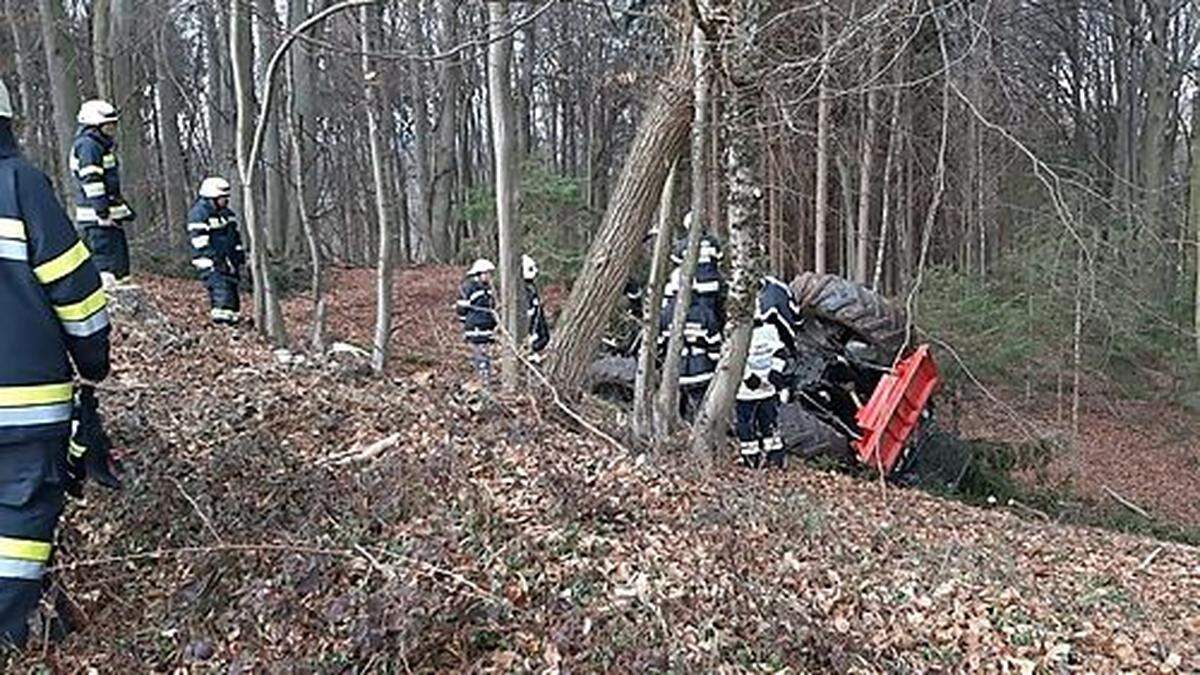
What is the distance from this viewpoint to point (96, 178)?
967 cm

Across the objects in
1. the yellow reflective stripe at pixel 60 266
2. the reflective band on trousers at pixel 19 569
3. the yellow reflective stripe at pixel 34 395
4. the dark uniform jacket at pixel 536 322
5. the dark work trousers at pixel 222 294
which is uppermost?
the yellow reflective stripe at pixel 60 266

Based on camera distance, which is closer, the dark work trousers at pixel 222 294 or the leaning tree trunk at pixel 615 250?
the leaning tree trunk at pixel 615 250

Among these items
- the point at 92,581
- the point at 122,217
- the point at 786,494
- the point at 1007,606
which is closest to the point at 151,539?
the point at 92,581

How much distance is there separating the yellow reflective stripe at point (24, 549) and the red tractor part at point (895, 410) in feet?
24.6

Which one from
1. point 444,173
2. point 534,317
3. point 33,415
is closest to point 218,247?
point 534,317

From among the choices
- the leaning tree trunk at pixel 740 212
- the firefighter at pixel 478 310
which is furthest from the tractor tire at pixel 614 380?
the leaning tree trunk at pixel 740 212

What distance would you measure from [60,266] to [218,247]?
7864 mm

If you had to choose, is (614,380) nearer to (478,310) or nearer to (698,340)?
(698,340)

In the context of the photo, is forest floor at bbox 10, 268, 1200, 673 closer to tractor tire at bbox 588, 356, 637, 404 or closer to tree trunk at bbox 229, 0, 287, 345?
tree trunk at bbox 229, 0, 287, 345

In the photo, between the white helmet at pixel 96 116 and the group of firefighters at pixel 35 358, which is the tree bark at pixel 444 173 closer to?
the white helmet at pixel 96 116

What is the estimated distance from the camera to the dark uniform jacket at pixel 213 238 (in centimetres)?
1137

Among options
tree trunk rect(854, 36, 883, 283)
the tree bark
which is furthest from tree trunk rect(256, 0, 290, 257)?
tree trunk rect(854, 36, 883, 283)

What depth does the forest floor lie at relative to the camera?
413 centimetres

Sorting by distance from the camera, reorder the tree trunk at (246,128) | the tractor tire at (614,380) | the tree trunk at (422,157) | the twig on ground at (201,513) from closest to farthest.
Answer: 1. the twig on ground at (201,513)
2. the tree trunk at (246,128)
3. the tractor tire at (614,380)
4. the tree trunk at (422,157)
